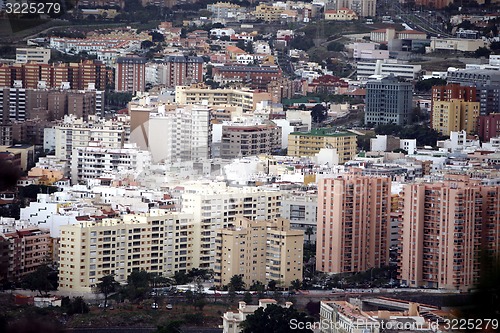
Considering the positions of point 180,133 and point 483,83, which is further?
point 483,83

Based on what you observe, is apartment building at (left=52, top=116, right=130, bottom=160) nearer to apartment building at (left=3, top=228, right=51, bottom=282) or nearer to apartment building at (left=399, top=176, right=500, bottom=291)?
apartment building at (left=3, top=228, right=51, bottom=282)

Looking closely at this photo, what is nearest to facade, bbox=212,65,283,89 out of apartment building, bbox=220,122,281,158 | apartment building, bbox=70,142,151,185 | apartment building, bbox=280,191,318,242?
apartment building, bbox=220,122,281,158

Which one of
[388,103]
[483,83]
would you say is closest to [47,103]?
[388,103]

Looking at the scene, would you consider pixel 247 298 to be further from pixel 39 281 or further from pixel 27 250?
pixel 27 250

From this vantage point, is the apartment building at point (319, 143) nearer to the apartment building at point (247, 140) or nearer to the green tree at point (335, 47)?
the apartment building at point (247, 140)

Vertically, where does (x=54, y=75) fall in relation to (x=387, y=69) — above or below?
above

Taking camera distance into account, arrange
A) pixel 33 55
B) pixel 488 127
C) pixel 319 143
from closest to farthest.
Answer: pixel 319 143 → pixel 488 127 → pixel 33 55

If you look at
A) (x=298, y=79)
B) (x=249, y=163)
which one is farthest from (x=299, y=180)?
(x=298, y=79)
